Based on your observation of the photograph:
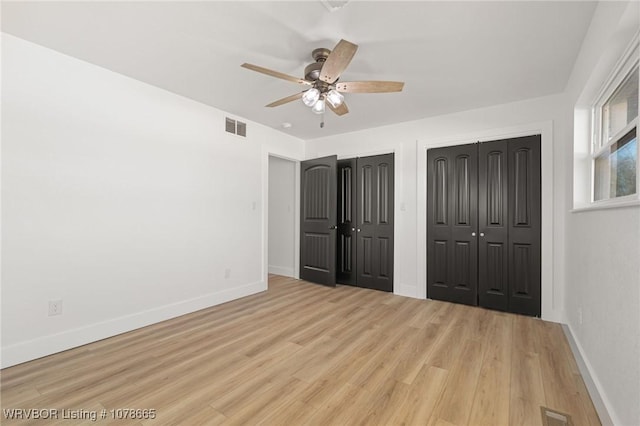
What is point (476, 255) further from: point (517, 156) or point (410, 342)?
point (410, 342)

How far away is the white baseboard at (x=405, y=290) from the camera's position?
4.04 meters

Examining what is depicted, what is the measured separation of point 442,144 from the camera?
153 inches

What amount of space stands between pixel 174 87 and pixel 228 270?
2.30 meters

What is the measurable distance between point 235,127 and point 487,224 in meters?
3.55

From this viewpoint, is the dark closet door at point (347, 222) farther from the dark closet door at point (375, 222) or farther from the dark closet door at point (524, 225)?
the dark closet door at point (524, 225)

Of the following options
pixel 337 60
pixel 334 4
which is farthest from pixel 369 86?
pixel 334 4

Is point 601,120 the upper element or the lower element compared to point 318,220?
upper

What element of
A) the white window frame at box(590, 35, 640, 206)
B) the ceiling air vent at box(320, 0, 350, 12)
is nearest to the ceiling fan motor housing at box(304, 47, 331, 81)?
the ceiling air vent at box(320, 0, 350, 12)

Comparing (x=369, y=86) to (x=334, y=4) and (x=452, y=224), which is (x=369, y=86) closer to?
(x=334, y=4)

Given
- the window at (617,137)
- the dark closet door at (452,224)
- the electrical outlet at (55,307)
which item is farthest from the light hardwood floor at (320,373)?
the window at (617,137)

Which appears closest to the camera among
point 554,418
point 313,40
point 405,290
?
point 554,418

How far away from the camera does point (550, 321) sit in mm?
3129

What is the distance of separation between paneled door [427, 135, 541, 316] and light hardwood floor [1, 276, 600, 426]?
1.42 ft

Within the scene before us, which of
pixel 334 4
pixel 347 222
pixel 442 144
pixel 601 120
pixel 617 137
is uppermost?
pixel 334 4
